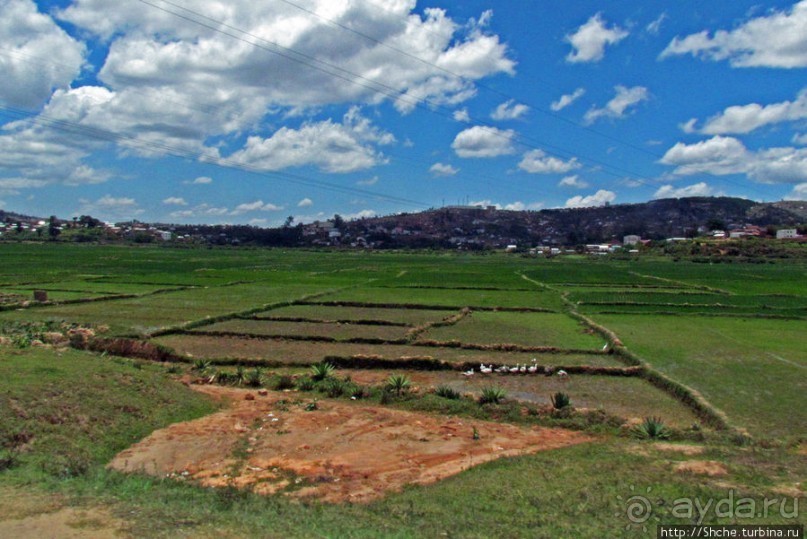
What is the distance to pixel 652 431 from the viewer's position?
11.0m

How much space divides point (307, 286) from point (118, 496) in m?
36.4

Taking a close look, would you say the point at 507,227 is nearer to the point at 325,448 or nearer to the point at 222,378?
the point at 222,378

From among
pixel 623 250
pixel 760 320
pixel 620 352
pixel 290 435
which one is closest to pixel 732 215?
pixel 623 250

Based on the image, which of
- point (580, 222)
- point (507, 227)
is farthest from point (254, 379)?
point (580, 222)

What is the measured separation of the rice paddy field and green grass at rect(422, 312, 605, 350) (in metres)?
0.13

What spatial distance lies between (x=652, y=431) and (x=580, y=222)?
190 m

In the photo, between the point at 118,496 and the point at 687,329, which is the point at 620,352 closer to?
the point at 687,329

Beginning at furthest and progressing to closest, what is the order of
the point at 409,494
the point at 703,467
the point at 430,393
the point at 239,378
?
the point at 239,378
the point at 430,393
the point at 703,467
the point at 409,494

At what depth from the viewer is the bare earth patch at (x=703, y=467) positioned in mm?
8531

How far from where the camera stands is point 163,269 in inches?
2211

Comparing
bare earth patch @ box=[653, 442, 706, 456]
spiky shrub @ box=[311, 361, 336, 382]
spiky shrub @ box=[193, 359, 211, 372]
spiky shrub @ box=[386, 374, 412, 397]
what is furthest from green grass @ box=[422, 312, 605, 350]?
bare earth patch @ box=[653, 442, 706, 456]

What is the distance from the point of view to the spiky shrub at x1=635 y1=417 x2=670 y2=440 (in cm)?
1092

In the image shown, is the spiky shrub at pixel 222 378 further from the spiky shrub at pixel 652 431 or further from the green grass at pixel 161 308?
the spiky shrub at pixel 652 431

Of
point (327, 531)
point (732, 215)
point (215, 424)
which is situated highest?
point (732, 215)
